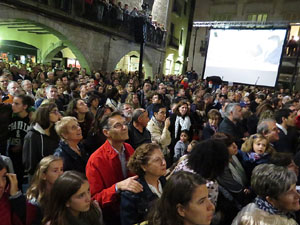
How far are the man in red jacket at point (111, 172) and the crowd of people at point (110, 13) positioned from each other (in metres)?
9.20

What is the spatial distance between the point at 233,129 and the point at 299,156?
1.24 metres

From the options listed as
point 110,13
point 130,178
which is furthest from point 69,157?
point 110,13

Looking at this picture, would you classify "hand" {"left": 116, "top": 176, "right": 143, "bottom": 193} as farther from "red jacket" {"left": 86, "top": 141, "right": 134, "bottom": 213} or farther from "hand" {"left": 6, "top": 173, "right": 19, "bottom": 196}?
"hand" {"left": 6, "top": 173, "right": 19, "bottom": 196}

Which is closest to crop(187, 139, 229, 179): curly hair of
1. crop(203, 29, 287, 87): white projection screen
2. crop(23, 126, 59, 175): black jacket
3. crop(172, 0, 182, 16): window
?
crop(23, 126, 59, 175): black jacket

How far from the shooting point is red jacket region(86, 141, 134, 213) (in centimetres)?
183

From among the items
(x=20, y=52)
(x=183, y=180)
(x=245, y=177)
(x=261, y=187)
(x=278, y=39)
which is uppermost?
(x=278, y=39)

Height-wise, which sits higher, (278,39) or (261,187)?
(278,39)

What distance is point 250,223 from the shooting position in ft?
4.97

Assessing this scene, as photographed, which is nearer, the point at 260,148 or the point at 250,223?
the point at 250,223

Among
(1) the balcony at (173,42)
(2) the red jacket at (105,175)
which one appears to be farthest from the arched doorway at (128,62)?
(2) the red jacket at (105,175)

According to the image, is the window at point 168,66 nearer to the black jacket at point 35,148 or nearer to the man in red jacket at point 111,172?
the black jacket at point 35,148

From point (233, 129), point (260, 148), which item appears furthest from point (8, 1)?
point (260, 148)

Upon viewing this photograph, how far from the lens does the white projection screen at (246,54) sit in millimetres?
10281

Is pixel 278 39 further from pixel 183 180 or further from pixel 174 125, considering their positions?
pixel 183 180
